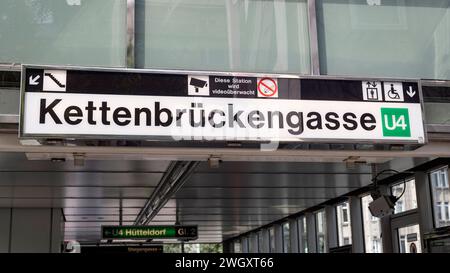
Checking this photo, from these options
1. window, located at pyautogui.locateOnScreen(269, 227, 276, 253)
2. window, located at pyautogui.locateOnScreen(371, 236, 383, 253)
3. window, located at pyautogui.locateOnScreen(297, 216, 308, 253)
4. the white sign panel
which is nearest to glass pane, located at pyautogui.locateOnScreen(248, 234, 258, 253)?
window, located at pyautogui.locateOnScreen(269, 227, 276, 253)

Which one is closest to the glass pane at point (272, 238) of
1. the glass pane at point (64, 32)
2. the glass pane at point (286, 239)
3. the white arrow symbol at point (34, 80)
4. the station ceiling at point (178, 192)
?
the glass pane at point (286, 239)

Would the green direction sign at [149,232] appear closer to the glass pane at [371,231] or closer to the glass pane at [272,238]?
the glass pane at [371,231]

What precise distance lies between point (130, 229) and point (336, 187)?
4.91 metres

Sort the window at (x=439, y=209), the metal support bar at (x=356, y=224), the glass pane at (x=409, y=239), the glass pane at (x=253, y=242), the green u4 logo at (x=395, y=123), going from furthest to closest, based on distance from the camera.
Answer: the glass pane at (x=253, y=242), the metal support bar at (x=356, y=224), the glass pane at (x=409, y=239), the window at (x=439, y=209), the green u4 logo at (x=395, y=123)

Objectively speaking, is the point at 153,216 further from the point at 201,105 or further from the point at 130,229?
the point at 201,105

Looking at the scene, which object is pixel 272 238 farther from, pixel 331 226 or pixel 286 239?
pixel 331 226

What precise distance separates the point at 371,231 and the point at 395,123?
7.19 m

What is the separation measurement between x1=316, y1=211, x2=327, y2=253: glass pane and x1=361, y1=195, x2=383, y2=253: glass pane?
2.25m

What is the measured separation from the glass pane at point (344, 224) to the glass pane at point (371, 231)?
59 cm

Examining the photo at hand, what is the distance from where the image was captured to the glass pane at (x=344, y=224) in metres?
12.9

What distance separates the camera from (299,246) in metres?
16.5

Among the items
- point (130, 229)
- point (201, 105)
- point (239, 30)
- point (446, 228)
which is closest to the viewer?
point (201, 105)

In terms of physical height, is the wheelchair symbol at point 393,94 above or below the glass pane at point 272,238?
above
